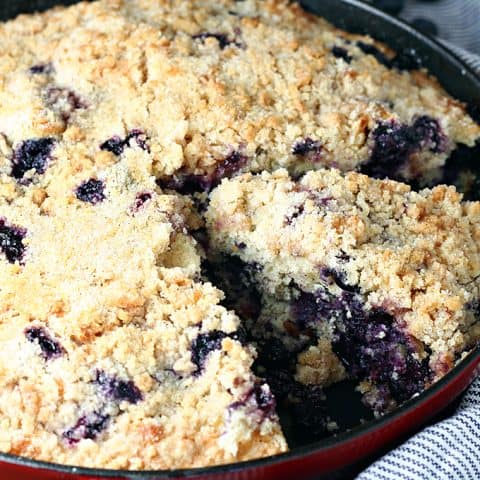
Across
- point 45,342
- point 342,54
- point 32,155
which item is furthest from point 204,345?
point 342,54

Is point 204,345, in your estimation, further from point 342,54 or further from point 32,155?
point 342,54

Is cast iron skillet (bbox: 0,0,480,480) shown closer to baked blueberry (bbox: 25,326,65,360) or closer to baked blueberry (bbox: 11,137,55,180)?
baked blueberry (bbox: 25,326,65,360)

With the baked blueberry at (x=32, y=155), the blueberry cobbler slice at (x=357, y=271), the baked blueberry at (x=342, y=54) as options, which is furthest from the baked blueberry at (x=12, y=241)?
the baked blueberry at (x=342, y=54)

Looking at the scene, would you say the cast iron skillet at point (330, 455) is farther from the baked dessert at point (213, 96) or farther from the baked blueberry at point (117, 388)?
the baked dessert at point (213, 96)

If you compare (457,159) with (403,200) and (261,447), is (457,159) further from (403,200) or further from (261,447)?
(261,447)

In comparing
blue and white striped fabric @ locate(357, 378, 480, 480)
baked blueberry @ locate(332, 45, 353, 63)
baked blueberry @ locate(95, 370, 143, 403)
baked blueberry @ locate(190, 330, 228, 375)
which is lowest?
baked blueberry @ locate(95, 370, 143, 403)

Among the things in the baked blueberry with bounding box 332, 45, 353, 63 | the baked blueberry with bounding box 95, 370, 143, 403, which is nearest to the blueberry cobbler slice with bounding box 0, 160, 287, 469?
the baked blueberry with bounding box 95, 370, 143, 403

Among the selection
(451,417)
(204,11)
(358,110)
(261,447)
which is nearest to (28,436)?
(261,447)

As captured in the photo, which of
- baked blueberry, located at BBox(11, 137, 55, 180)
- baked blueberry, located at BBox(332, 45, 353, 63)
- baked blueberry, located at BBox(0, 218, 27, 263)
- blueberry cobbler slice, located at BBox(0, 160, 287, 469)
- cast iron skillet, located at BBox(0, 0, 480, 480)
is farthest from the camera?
baked blueberry, located at BBox(332, 45, 353, 63)
